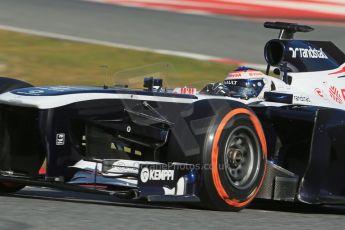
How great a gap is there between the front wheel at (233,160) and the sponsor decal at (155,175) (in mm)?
247

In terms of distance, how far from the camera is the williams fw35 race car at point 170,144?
5.96m

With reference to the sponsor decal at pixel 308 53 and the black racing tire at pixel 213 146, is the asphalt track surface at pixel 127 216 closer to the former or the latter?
the black racing tire at pixel 213 146

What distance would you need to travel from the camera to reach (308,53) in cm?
758

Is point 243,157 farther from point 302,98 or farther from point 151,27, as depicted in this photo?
point 151,27

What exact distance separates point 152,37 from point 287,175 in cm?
1002

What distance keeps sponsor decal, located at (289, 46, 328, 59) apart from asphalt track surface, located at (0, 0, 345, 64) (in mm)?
7132

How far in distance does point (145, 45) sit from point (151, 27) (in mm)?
1647

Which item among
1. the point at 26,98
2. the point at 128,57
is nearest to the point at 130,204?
the point at 26,98

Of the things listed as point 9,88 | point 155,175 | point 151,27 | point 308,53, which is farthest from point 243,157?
point 151,27

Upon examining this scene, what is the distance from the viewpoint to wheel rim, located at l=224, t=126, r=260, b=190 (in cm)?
620

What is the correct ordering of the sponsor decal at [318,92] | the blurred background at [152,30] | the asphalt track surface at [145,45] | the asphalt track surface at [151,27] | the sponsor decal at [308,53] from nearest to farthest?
the asphalt track surface at [145,45], the sponsor decal at [318,92], the sponsor decal at [308,53], the blurred background at [152,30], the asphalt track surface at [151,27]

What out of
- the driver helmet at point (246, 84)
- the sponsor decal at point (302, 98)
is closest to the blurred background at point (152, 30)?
the driver helmet at point (246, 84)

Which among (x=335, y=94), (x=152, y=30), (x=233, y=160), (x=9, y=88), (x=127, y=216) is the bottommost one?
(x=127, y=216)

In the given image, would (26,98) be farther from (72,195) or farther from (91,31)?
(91,31)
